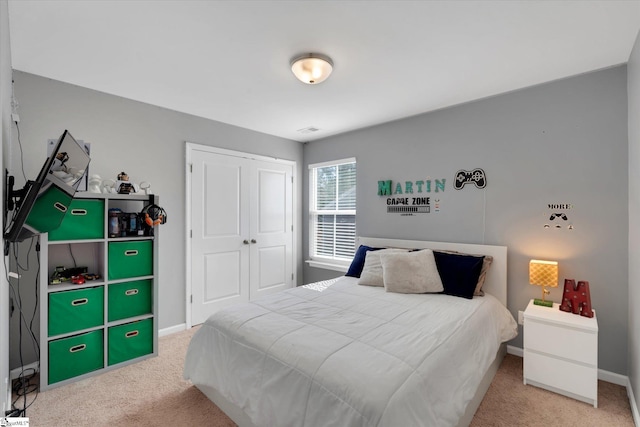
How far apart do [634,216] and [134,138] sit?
4.27m

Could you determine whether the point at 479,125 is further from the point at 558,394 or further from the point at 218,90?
the point at 218,90

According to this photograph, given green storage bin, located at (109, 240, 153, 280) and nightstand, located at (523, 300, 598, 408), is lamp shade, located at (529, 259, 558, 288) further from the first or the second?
green storage bin, located at (109, 240, 153, 280)

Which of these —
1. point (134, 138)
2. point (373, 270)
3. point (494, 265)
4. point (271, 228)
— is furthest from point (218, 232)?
point (494, 265)

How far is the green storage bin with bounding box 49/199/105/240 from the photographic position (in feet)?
7.60

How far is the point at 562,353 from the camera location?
2.14 meters

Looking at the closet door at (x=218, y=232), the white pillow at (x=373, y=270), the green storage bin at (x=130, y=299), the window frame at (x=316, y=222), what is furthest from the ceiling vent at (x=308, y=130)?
the green storage bin at (x=130, y=299)

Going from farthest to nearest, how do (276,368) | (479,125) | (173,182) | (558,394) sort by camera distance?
(173,182)
(479,125)
(558,394)
(276,368)

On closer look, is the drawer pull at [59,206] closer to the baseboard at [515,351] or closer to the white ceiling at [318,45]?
the white ceiling at [318,45]

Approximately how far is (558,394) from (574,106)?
7.47ft

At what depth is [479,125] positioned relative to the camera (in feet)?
9.80

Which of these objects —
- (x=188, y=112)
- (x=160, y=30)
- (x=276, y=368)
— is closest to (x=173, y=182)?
(x=188, y=112)

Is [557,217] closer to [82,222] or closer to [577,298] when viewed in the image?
[577,298]

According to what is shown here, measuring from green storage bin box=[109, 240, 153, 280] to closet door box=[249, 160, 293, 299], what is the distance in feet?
4.75

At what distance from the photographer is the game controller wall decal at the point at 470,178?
2.96 meters
